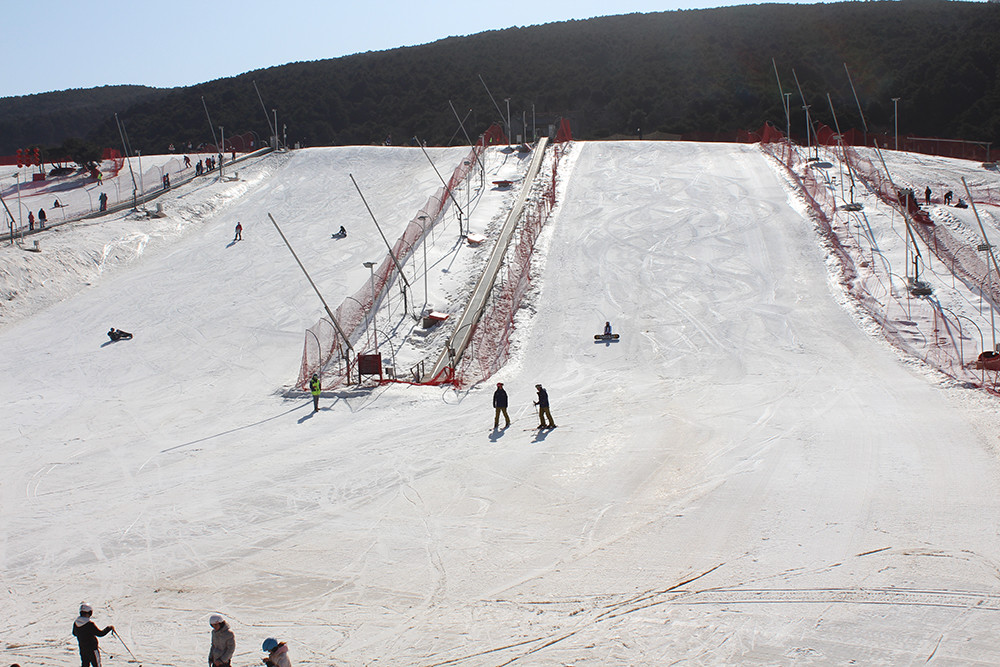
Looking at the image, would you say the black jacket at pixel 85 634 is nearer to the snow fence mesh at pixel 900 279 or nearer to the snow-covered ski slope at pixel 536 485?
the snow-covered ski slope at pixel 536 485

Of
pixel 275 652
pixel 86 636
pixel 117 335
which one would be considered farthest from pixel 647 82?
pixel 275 652

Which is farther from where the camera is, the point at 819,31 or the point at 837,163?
the point at 819,31

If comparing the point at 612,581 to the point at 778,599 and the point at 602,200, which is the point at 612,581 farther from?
the point at 602,200

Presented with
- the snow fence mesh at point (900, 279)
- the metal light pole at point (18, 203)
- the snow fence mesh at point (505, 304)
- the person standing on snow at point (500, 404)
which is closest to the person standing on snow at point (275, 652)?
the person standing on snow at point (500, 404)

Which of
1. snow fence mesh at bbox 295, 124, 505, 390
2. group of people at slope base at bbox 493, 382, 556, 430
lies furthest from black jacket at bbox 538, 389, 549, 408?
snow fence mesh at bbox 295, 124, 505, 390

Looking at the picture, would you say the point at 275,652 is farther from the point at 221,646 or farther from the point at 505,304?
the point at 505,304

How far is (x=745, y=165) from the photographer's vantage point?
39.5 metres

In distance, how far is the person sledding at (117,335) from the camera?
25.6 meters

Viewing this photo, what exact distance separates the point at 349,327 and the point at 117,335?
7232 millimetres

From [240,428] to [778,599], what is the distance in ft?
39.6

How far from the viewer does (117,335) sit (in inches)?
1010

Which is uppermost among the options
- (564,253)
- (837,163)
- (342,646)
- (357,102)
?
(357,102)

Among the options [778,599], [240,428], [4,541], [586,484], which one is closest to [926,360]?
[586,484]

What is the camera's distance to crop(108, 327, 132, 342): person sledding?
2562cm
